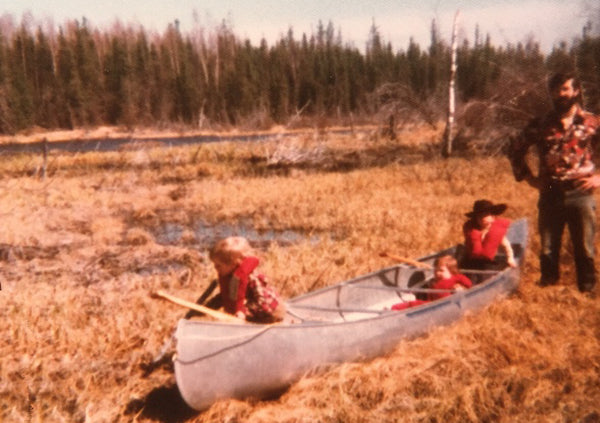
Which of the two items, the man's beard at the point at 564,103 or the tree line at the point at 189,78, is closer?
the man's beard at the point at 564,103

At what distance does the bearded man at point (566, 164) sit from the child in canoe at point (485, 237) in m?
0.44

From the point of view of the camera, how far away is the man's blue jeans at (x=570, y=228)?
17.0 ft

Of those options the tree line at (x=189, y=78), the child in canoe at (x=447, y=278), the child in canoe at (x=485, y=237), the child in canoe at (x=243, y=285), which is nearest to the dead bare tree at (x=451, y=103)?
the child in canoe at (x=485, y=237)

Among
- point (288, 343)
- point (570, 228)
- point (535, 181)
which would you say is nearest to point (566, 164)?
point (535, 181)

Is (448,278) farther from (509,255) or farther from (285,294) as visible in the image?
(285,294)

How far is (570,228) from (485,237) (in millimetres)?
870

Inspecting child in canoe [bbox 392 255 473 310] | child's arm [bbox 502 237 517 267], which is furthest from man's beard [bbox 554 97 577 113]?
child in canoe [bbox 392 255 473 310]

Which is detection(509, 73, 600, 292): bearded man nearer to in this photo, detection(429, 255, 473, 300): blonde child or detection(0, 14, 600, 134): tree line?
detection(429, 255, 473, 300): blonde child

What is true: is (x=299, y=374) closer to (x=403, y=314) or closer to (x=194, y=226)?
(x=403, y=314)

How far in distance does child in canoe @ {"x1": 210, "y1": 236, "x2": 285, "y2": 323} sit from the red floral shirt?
109 inches

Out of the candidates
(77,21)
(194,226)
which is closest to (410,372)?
(194,226)

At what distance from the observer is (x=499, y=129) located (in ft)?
64.2

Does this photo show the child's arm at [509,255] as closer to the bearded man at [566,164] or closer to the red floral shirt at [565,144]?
the bearded man at [566,164]

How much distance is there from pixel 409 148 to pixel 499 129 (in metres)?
4.17
